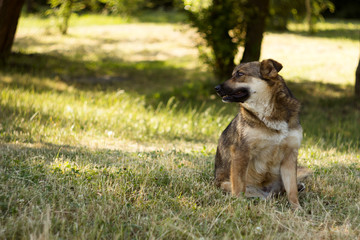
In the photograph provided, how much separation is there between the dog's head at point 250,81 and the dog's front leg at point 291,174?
78 centimetres

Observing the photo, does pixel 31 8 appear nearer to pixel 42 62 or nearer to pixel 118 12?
pixel 42 62

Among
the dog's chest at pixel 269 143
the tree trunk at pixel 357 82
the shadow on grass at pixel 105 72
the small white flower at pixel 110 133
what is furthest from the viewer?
the shadow on grass at pixel 105 72

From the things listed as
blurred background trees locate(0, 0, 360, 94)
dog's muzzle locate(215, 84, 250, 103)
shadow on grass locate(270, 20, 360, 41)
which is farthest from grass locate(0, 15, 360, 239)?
shadow on grass locate(270, 20, 360, 41)

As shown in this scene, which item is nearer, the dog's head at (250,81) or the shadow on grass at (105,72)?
the dog's head at (250,81)

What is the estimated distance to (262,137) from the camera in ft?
14.4

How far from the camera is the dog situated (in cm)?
443

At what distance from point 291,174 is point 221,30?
7920 mm

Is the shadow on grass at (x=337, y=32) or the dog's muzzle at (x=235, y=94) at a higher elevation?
the dog's muzzle at (x=235, y=94)

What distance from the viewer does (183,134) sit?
8219 millimetres

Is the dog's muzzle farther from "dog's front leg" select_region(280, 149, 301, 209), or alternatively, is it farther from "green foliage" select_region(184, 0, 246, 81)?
"green foliage" select_region(184, 0, 246, 81)

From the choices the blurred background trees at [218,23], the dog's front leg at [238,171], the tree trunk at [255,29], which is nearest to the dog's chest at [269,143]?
the dog's front leg at [238,171]

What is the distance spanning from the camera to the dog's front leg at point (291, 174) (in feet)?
14.9

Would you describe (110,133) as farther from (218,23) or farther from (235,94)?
(218,23)

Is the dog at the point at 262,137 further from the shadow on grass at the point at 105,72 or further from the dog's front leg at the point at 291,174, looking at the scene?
the shadow on grass at the point at 105,72
